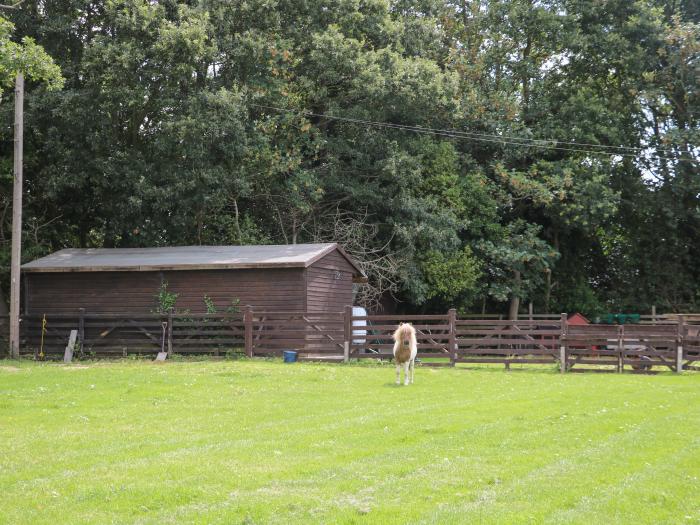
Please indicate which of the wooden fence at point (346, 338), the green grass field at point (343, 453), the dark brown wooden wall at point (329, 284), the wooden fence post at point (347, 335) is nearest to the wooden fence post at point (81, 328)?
the wooden fence at point (346, 338)

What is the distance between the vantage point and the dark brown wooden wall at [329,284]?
26.4 meters

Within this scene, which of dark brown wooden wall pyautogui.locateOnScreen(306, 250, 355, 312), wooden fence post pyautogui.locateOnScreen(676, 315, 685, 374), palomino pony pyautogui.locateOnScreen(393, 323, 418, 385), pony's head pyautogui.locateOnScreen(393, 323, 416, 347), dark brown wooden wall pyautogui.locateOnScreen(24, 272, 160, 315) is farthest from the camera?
dark brown wooden wall pyautogui.locateOnScreen(24, 272, 160, 315)

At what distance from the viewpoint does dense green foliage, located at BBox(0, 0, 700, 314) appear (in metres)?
29.4

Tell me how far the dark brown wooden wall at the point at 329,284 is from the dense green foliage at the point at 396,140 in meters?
4.41

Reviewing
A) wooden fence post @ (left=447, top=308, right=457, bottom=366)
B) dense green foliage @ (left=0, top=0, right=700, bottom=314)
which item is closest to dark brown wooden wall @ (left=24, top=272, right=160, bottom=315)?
dense green foliage @ (left=0, top=0, right=700, bottom=314)

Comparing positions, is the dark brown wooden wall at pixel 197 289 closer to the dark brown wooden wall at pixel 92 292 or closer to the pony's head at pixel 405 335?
the dark brown wooden wall at pixel 92 292

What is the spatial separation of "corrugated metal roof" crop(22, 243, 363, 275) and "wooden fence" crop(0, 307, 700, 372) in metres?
1.66

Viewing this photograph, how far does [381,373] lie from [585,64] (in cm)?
2573

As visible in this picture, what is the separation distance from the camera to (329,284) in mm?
27719

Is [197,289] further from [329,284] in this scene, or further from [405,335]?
[405,335]

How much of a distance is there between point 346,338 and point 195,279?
576cm

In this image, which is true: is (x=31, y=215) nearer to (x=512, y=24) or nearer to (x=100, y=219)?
(x=100, y=219)

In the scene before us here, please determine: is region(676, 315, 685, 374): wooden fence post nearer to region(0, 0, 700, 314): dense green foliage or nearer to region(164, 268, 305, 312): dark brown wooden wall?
region(164, 268, 305, 312): dark brown wooden wall

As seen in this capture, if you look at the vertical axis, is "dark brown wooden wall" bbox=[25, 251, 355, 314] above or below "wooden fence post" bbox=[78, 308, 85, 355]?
above
